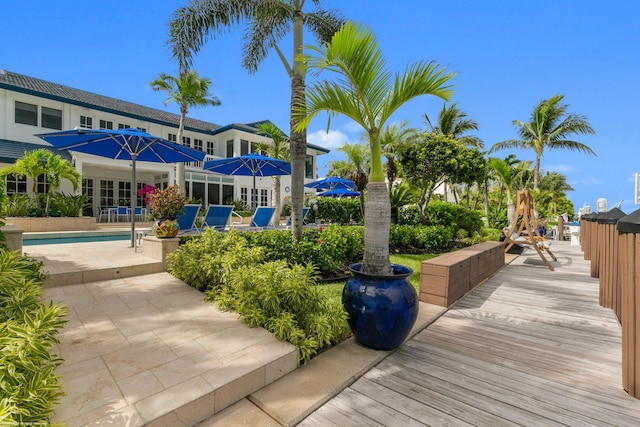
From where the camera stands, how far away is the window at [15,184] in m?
14.2

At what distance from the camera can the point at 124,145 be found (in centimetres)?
714

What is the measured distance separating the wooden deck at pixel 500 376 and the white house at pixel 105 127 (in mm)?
17821

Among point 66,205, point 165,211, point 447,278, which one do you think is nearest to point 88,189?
point 66,205

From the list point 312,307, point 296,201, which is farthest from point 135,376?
point 296,201

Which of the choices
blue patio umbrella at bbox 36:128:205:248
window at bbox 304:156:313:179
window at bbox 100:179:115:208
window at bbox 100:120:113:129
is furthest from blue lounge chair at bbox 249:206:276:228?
window at bbox 304:156:313:179

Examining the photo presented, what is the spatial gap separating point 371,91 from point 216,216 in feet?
18.6

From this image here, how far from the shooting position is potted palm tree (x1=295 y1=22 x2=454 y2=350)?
3.01 metres

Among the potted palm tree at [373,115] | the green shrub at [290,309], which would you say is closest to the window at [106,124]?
the green shrub at [290,309]

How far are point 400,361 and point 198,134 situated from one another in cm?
2241

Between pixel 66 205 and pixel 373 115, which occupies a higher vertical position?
pixel 373 115

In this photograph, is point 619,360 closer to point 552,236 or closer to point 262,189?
point 552,236

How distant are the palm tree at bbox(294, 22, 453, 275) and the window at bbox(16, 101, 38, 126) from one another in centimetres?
1952

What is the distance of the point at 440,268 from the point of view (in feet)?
15.5

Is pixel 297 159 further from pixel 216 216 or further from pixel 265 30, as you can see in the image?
pixel 265 30
